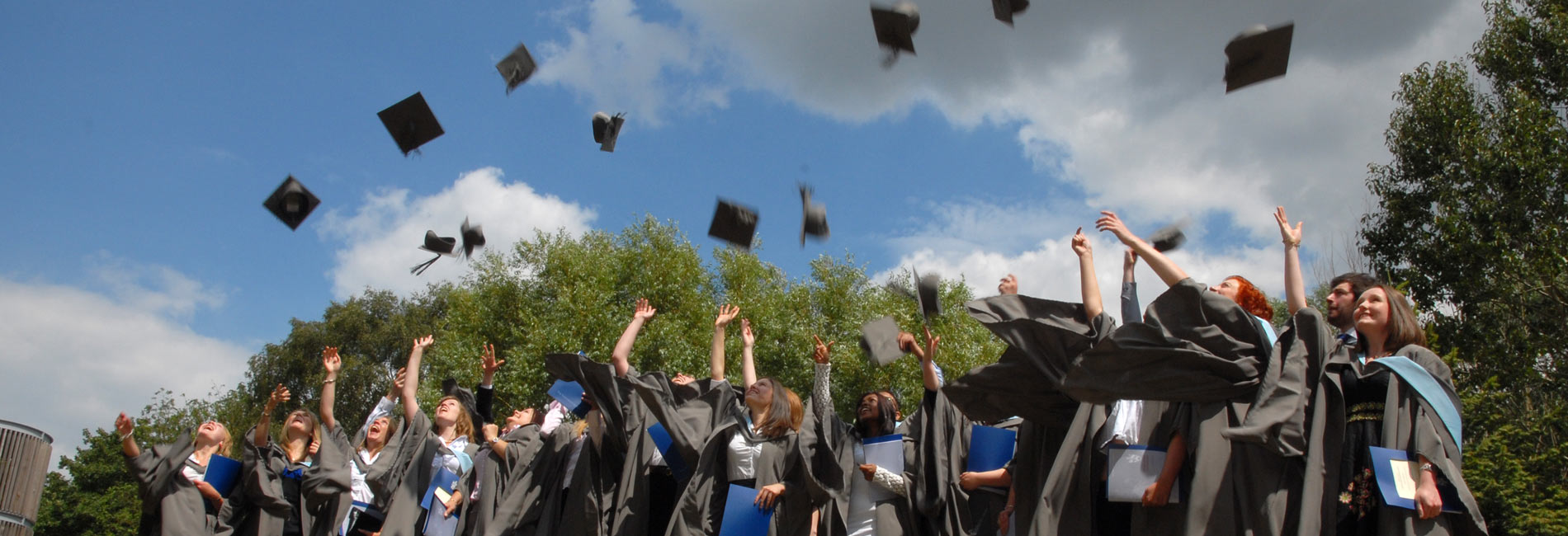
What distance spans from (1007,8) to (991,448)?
2.83 meters

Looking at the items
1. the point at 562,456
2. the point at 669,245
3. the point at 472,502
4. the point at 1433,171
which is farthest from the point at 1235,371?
the point at 669,245

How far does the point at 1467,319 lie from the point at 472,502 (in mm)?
16354

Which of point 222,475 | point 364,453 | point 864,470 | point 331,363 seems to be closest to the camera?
point 864,470

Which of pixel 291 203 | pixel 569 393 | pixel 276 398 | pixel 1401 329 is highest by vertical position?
pixel 291 203

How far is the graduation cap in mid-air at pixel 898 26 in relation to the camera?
254 inches

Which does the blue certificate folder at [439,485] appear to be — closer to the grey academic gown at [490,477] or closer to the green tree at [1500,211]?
the grey academic gown at [490,477]

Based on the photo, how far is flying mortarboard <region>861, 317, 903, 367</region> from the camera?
624 cm

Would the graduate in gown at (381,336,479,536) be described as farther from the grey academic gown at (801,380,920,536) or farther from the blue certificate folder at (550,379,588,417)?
the grey academic gown at (801,380,920,536)

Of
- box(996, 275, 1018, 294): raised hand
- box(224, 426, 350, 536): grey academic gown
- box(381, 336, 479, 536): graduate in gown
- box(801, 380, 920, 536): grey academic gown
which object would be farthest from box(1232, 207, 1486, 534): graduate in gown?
box(224, 426, 350, 536): grey academic gown

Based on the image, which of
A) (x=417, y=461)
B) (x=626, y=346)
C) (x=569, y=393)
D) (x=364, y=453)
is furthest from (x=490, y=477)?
(x=626, y=346)

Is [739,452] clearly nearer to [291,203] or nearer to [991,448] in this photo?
[991,448]

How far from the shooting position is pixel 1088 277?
160 inches

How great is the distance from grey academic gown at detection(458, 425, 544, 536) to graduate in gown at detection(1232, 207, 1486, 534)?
525 centimetres

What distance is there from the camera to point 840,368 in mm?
23719
